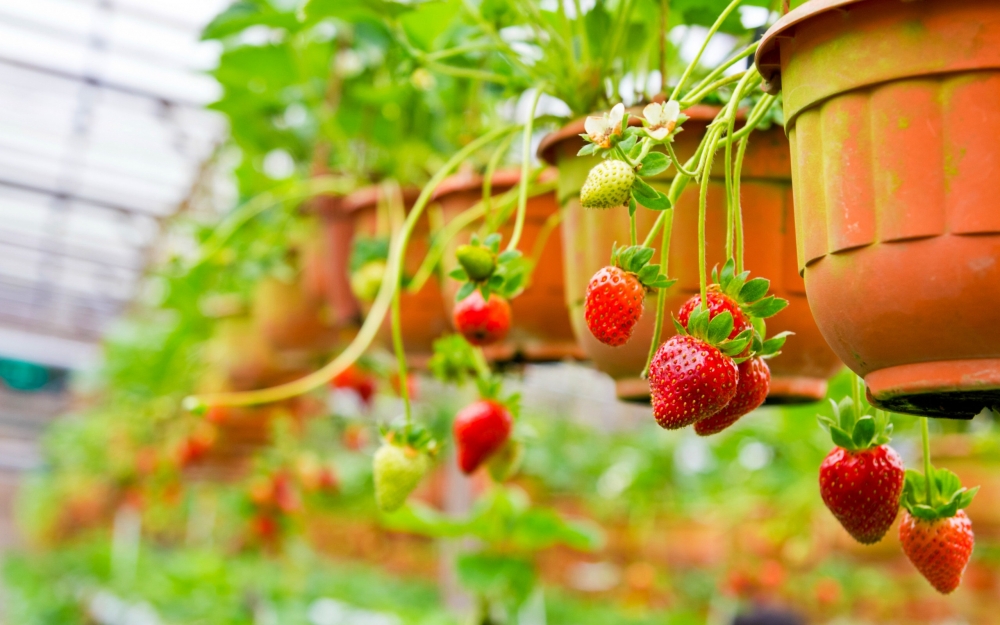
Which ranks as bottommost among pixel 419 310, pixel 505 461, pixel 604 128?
pixel 505 461

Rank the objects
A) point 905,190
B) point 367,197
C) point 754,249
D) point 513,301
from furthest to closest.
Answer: point 367,197, point 513,301, point 754,249, point 905,190

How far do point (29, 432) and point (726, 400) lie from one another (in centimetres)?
1886

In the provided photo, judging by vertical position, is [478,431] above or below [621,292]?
below

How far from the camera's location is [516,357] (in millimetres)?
931

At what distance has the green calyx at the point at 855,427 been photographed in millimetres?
504

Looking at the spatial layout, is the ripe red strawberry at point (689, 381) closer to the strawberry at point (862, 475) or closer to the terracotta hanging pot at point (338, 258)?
the strawberry at point (862, 475)

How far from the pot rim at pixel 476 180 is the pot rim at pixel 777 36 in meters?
0.40

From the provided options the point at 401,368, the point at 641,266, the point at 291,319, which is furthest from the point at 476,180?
the point at 291,319

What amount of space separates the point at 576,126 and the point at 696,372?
285 millimetres

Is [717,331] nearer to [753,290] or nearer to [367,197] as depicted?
[753,290]

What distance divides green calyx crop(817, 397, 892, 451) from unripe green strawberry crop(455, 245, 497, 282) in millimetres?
239

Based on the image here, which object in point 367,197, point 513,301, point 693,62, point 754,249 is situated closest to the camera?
A: point 693,62

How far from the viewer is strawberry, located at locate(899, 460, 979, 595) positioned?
0.51 meters

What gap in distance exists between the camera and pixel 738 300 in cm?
47
